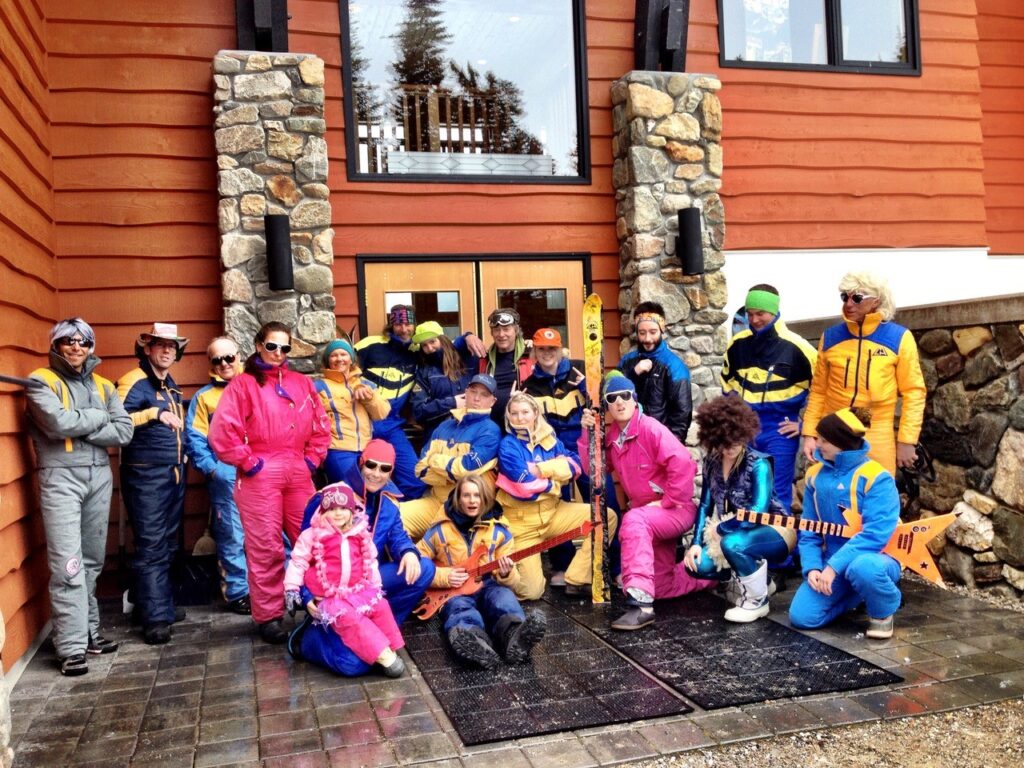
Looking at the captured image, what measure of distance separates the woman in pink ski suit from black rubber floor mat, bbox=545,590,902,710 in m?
1.51

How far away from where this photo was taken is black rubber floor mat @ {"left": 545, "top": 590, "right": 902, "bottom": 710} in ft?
11.6

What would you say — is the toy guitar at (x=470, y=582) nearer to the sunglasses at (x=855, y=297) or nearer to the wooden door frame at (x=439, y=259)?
the sunglasses at (x=855, y=297)

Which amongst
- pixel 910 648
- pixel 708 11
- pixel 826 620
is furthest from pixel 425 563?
pixel 708 11

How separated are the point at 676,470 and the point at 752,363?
849 millimetres

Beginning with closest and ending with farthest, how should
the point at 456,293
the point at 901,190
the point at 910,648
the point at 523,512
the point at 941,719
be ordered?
the point at 941,719 < the point at 910,648 < the point at 523,512 < the point at 456,293 < the point at 901,190

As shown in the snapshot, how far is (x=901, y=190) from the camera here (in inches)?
285

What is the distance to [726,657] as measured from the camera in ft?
12.9

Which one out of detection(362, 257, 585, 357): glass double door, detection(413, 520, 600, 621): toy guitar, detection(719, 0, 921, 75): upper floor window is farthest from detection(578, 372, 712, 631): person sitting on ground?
detection(719, 0, 921, 75): upper floor window

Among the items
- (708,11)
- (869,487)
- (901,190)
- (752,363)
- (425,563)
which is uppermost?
(708,11)

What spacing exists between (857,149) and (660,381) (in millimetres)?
3124

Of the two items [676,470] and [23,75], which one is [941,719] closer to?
[676,470]

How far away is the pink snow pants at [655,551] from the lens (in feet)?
15.1

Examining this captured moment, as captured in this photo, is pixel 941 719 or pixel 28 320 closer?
pixel 941 719

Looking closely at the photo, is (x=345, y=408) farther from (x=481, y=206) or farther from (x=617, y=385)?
(x=481, y=206)
